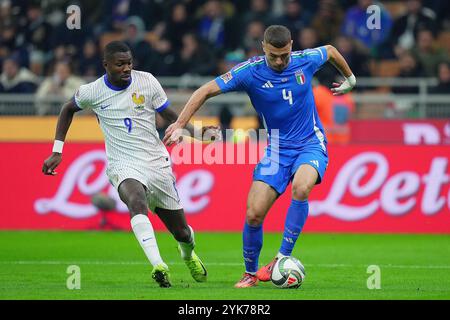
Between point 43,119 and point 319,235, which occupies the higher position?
point 43,119

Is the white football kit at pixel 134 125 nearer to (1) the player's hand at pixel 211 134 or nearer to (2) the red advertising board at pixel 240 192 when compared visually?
(1) the player's hand at pixel 211 134

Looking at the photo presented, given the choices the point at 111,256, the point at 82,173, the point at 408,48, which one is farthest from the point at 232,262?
the point at 408,48

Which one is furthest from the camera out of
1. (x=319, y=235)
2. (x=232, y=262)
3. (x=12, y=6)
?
(x=12, y=6)

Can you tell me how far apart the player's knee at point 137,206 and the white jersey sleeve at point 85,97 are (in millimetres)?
1215

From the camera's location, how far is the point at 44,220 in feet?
59.2

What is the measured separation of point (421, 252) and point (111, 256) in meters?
4.19

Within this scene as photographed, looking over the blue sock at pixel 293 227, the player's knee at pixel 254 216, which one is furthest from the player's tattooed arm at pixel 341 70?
the player's knee at pixel 254 216

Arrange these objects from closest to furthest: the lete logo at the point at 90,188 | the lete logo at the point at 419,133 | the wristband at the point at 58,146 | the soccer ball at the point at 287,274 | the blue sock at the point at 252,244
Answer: the soccer ball at the point at 287,274, the blue sock at the point at 252,244, the wristband at the point at 58,146, the lete logo at the point at 90,188, the lete logo at the point at 419,133

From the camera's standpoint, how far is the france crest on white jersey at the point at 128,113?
11.0 metres

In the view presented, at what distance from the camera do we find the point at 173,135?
10.1 meters

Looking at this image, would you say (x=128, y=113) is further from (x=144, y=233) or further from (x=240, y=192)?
(x=240, y=192)

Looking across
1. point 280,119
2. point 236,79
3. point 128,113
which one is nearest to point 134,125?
point 128,113

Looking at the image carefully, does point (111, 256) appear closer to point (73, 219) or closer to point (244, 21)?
point (73, 219)

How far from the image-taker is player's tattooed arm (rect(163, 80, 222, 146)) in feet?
33.2
